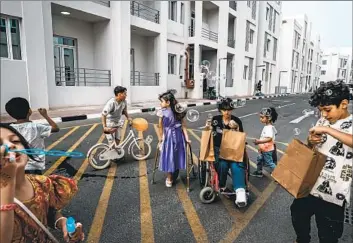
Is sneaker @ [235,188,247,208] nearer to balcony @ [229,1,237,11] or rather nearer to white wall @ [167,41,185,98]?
white wall @ [167,41,185,98]

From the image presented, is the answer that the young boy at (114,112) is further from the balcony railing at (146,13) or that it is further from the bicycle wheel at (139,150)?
the balcony railing at (146,13)

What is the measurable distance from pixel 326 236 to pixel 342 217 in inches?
8.3

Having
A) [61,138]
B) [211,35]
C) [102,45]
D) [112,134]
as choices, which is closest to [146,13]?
[102,45]

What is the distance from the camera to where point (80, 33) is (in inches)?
541

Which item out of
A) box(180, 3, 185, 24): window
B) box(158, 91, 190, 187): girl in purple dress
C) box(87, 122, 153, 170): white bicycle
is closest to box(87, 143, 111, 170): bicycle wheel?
box(87, 122, 153, 170): white bicycle

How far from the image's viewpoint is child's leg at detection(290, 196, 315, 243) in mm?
2117

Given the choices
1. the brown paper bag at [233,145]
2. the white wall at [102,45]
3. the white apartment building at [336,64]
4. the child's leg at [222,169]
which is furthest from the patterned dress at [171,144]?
the white apartment building at [336,64]

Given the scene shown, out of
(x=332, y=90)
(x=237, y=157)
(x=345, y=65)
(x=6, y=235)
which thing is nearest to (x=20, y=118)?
(x=6, y=235)

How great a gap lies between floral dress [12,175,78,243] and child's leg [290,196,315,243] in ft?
5.76

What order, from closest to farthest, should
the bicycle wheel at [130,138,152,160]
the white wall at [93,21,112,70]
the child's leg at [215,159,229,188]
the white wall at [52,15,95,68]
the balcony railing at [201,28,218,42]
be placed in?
the child's leg at [215,159,229,188], the bicycle wheel at [130,138,152,160], the white wall at [52,15,95,68], the white wall at [93,21,112,70], the balcony railing at [201,28,218,42]

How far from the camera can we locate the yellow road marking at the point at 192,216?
2780 millimetres

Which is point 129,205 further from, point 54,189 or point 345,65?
point 345,65

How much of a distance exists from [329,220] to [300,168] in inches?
19.0

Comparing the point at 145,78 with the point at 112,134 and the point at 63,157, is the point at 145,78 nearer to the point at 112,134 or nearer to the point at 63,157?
the point at 63,157
